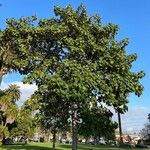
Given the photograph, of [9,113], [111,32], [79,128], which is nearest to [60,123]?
[79,128]

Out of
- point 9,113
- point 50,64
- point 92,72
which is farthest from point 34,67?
point 9,113

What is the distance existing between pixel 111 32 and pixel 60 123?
11.4 m

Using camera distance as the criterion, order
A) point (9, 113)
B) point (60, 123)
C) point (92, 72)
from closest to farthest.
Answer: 1. point (9, 113)
2. point (92, 72)
3. point (60, 123)

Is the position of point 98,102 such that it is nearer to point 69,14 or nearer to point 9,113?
point 69,14

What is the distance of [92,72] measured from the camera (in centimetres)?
4925

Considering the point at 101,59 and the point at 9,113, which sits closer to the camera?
the point at 9,113

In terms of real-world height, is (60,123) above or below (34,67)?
below

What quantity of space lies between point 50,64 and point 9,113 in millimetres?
22039

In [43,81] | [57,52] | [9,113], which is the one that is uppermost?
[57,52]

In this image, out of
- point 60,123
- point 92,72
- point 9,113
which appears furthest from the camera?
point 60,123

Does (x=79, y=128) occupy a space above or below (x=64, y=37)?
below

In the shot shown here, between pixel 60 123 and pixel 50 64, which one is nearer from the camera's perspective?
pixel 50 64

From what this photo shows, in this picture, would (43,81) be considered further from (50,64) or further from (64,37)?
(64,37)

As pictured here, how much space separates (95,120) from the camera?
1965 inches
